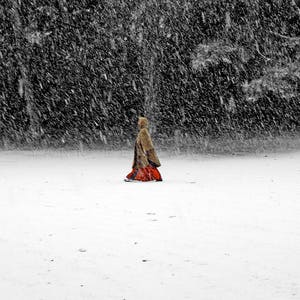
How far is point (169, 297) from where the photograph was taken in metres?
5.42

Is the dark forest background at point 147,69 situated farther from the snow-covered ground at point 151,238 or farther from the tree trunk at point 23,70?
the snow-covered ground at point 151,238

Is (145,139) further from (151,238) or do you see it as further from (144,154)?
(151,238)

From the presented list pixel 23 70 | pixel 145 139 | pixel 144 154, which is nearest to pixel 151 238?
pixel 144 154

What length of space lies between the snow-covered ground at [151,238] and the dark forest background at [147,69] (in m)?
9.75

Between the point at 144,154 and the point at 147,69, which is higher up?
the point at 147,69

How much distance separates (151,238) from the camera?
7.91 metres

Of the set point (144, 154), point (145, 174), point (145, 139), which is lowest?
point (145, 174)

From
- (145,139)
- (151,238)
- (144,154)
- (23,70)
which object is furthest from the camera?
(23,70)

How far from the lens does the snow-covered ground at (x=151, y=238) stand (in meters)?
5.75

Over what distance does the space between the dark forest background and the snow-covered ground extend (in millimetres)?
9753

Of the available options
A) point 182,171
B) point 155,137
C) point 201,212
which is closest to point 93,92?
point 155,137

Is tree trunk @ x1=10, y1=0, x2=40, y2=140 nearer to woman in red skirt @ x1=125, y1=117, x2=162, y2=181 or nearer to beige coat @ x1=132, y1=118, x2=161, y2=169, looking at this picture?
beige coat @ x1=132, y1=118, x2=161, y2=169

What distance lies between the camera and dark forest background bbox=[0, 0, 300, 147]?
24.3 metres

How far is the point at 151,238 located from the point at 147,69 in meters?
19.6
